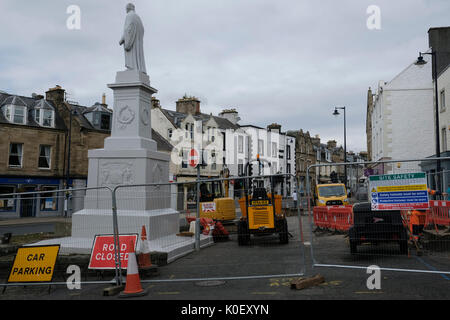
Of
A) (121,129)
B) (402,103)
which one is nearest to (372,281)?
(121,129)

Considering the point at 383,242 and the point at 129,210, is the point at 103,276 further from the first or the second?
the point at 383,242

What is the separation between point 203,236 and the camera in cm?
1289

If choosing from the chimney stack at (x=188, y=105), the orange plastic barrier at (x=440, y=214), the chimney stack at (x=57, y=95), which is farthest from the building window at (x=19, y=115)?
the orange plastic barrier at (x=440, y=214)

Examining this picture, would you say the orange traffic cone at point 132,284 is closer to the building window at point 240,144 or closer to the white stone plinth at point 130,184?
the white stone plinth at point 130,184

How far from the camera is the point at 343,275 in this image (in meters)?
7.54

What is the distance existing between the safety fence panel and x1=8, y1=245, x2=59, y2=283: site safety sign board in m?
1.71

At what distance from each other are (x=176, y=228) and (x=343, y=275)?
5775mm

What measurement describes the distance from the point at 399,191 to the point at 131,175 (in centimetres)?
694

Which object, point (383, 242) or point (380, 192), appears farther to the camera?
point (383, 242)

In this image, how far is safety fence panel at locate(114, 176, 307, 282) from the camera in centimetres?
837

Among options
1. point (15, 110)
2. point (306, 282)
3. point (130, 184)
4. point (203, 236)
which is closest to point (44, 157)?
point (15, 110)

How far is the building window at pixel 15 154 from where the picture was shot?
2964 cm

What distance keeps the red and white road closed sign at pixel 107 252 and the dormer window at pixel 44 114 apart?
2751cm

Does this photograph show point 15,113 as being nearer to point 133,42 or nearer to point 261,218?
point 133,42
